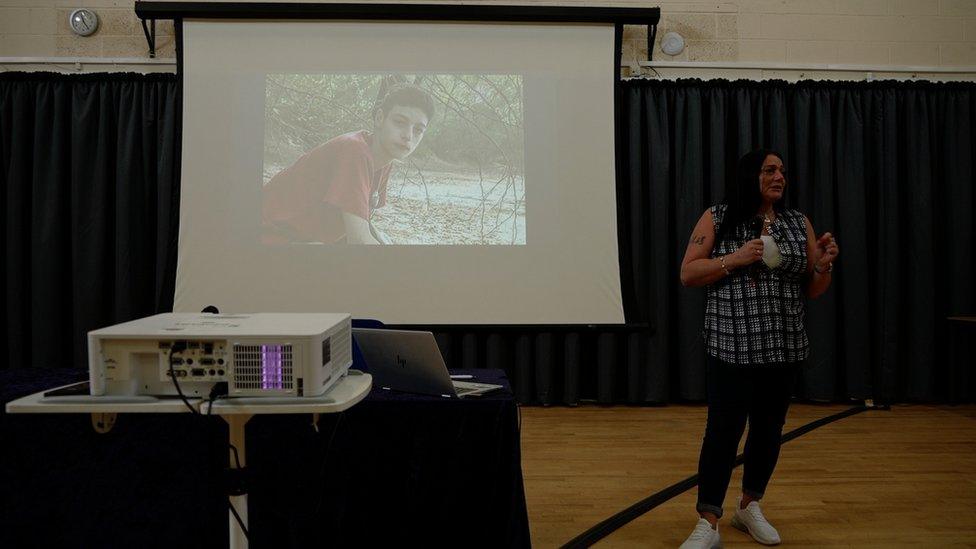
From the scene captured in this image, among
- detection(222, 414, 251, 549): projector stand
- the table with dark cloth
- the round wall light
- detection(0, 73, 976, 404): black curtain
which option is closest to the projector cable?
detection(222, 414, 251, 549): projector stand

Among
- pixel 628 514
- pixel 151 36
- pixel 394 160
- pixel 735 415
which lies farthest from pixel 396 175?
pixel 735 415

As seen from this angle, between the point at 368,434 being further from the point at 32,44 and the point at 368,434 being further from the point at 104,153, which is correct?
the point at 32,44

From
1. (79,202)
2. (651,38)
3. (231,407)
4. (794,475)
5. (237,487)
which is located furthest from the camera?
(651,38)

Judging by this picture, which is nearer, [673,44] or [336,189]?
[336,189]

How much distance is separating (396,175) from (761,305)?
2.40m

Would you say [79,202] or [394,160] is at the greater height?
[394,160]

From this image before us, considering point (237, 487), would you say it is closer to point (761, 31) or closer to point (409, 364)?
point (409, 364)

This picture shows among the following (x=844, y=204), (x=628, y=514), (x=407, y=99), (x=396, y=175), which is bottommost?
(x=628, y=514)

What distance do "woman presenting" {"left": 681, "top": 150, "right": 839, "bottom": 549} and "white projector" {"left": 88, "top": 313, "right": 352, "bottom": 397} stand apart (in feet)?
4.10

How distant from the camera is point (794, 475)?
111 inches

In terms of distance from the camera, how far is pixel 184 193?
3834mm

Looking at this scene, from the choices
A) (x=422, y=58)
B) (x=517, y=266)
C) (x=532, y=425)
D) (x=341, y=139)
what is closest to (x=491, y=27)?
(x=422, y=58)

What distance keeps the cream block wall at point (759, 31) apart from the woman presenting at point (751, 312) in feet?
8.29

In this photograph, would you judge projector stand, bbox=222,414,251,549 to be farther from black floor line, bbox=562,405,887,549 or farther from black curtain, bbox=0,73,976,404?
black curtain, bbox=0,73,976,404
